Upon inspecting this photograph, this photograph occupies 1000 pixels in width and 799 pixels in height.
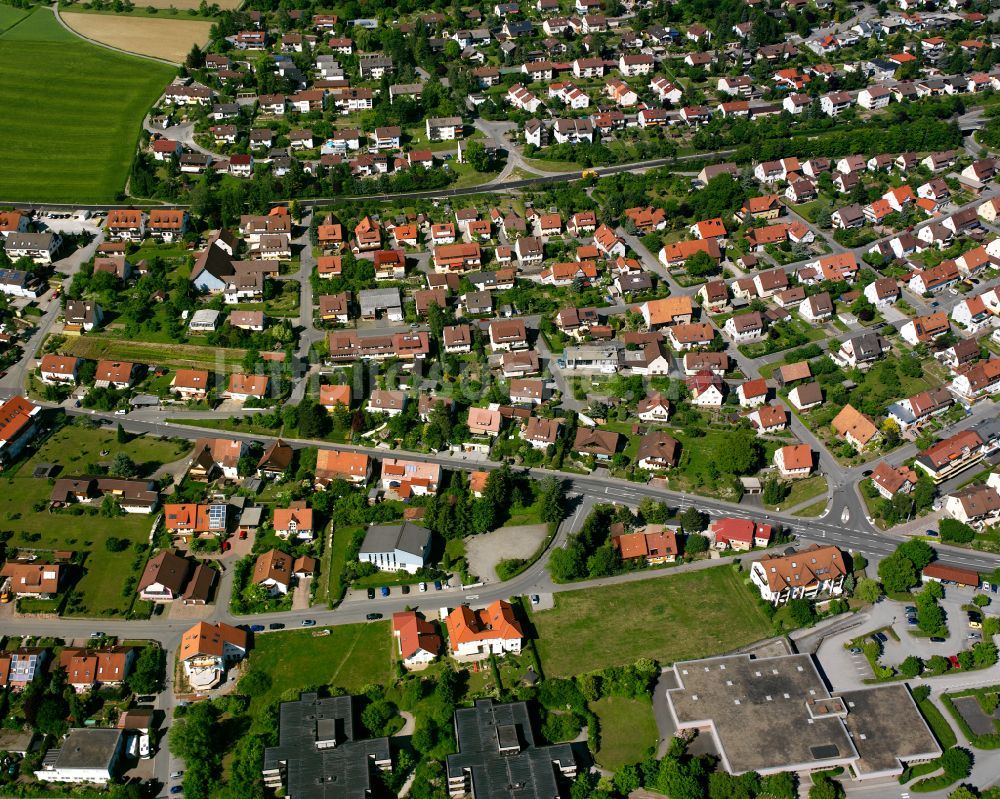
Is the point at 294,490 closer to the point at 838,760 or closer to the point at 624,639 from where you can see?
the point at 624,639

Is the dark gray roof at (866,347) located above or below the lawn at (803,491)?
above

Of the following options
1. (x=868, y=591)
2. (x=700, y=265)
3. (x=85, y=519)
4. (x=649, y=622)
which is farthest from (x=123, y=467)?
(x=700, y=265)

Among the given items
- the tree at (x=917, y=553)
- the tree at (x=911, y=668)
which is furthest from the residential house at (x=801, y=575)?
the tree at (x=911, y=668)

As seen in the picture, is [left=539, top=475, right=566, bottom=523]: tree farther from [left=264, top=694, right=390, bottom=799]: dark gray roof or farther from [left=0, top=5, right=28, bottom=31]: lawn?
[left=0, top=5, right=28, bottom=31]: lawn

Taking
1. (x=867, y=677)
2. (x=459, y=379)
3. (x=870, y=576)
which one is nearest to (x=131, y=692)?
(x=459, y=379)

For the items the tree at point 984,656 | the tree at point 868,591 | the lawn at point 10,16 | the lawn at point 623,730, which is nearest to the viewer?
the lawn at point 623,730

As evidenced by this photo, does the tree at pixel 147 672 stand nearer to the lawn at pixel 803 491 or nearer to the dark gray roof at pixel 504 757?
the dark gray roof at pixel 504 757
